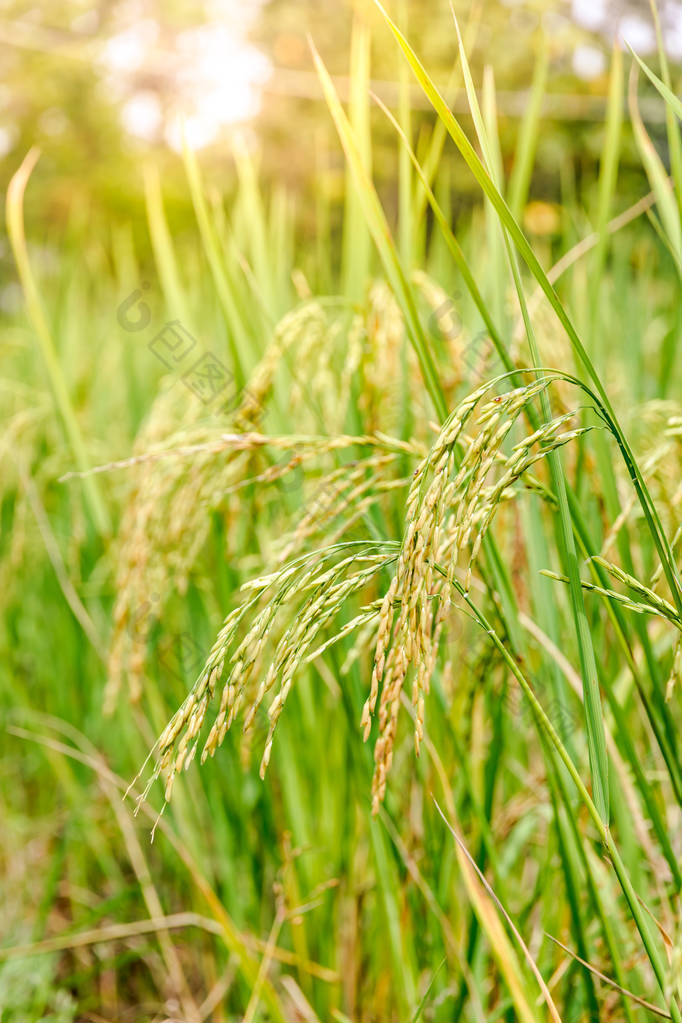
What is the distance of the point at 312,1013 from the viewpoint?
0.98m

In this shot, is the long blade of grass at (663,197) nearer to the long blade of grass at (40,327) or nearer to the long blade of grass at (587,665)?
the long blade of grass at (587,665)

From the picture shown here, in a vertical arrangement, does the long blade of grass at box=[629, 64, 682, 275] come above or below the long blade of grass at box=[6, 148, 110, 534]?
below

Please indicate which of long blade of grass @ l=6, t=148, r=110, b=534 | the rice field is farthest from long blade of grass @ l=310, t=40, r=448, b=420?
long blade of grass @ l=6, t=148, r=110, b=534

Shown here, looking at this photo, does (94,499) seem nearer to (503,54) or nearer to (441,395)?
(441,395)

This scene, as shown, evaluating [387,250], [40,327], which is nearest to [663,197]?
[387,250]

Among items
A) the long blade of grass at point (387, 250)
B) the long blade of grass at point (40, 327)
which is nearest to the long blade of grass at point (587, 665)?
the long blade of grass at point (387, 250)

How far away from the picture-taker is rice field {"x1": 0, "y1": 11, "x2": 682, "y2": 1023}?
559mm

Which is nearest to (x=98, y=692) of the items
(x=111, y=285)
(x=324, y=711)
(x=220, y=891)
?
(x=220, y=891)

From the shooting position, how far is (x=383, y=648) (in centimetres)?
51

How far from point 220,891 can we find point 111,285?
2606 millimetres

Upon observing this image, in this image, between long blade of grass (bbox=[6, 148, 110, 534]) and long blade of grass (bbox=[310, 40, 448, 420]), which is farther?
long blade of grass (bbox=[6, 148, 110, 534])

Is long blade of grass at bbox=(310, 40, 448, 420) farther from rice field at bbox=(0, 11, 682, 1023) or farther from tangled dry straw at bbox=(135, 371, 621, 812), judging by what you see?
tangled dry straw at bbox=(135, 371, 621, 812)

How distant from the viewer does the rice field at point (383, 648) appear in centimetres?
56

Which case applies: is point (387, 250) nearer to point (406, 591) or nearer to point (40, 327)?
point (406, 591)
